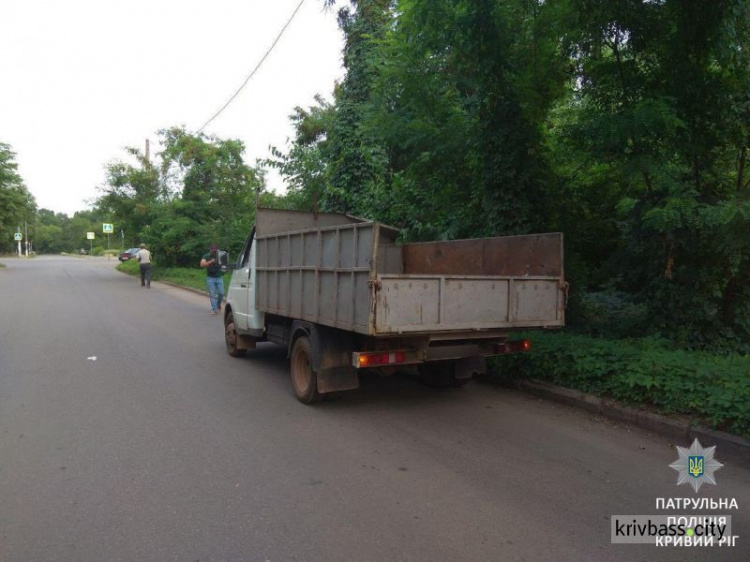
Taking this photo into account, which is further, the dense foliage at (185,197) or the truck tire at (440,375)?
the dense foliage at (185,197)

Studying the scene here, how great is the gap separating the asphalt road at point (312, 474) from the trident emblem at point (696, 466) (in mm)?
147

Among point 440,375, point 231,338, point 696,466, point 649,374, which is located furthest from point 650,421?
point 231,338

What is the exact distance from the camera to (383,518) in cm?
343

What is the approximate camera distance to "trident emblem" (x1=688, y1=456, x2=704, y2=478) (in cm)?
421

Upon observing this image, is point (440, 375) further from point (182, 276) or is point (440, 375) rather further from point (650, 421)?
point (182, 276)

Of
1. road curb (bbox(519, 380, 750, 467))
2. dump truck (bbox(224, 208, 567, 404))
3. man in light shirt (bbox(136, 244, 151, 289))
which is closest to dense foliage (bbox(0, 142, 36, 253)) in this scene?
man in light shirt (bbox(136, 244, 151, 289))

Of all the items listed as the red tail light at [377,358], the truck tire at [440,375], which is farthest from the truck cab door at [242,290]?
the red tail light at [377,358]

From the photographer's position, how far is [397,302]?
485 cm

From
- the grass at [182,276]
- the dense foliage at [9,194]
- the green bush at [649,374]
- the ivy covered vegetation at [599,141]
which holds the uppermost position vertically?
the dense foliage at [9,194]

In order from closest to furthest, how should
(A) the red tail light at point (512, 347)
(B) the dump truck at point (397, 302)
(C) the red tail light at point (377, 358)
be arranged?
(B) the dump truck at point (397, 302)
(C) the red tail light at point (377, 358)
(A) the red tail light at point (512, 347)

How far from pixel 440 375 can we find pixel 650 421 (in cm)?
244

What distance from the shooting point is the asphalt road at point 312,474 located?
123 inches

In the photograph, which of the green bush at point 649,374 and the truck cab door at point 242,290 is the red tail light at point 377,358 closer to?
the green bush at point 649,374

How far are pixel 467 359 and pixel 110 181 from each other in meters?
25.6
